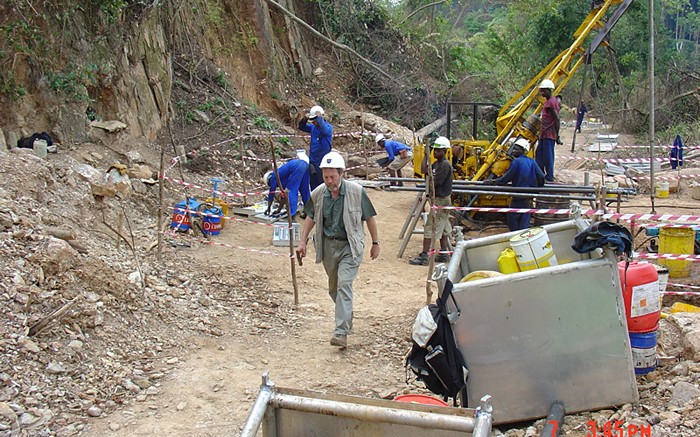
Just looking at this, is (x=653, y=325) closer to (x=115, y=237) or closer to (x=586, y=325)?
(x=586, y=325)

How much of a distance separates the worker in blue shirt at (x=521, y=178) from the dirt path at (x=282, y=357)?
1.83 meters

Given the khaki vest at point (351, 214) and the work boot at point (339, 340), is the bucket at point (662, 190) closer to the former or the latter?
the khaki vest at point (351, 214)

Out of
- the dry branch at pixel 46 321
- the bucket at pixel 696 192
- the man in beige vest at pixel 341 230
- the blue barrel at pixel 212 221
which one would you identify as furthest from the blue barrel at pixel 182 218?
the bucket at pixel 696 192

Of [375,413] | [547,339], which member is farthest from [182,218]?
[375,413]

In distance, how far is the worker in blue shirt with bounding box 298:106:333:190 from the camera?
11.6 m

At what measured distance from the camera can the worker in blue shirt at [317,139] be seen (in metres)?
11.6

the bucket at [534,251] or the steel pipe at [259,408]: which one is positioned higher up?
the bucket at [534,251]

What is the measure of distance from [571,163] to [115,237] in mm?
13510

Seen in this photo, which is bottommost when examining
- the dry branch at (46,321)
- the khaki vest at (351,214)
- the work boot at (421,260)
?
the work boot at (421,260)

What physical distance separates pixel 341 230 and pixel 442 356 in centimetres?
224

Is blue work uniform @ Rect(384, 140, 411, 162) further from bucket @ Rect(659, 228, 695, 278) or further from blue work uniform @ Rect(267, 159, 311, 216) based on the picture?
bucket @ Rect(659, 228, 695, 278)

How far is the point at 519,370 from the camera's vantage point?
4.35 m

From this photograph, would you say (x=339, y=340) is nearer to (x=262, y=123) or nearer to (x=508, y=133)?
(x=508, y=133)

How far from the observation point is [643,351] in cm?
466
